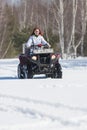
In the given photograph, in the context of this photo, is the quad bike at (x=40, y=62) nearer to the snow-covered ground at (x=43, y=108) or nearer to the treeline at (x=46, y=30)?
the snow-covered ground at (x=43, y=108)

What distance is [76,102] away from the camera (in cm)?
779

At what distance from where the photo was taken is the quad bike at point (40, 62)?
13820 millimetres

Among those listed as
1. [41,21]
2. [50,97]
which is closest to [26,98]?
[50,97]

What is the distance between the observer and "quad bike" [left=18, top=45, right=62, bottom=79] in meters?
13.8

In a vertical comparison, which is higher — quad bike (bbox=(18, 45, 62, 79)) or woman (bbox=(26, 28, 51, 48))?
woman (bbox=(26, 28, 51, 48))

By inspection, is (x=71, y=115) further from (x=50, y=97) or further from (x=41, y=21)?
(x=41, y=21)

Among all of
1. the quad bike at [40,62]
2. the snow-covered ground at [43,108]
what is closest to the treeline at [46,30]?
the quad bike at [40,62]

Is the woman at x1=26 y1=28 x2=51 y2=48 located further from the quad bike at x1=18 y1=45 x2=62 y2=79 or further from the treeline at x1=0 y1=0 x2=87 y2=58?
the treeline at x1=0 y1=0 x2=87 y2=58

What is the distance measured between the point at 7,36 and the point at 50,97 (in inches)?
1619

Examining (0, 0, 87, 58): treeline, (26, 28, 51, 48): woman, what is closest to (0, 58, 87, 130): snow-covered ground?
(26, 28, 51, 48): woman

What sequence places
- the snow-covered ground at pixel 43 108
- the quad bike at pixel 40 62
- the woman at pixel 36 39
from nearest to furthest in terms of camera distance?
the snow-covered ground at pixel 43 108 → the quad bike at pixel 40 62 → the woman at pixel 36 39

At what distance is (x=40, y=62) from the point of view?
1394cm

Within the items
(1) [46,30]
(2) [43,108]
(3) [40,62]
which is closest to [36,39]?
(3) [40,62]

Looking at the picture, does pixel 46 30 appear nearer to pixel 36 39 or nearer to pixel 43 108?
pixel 36 39
